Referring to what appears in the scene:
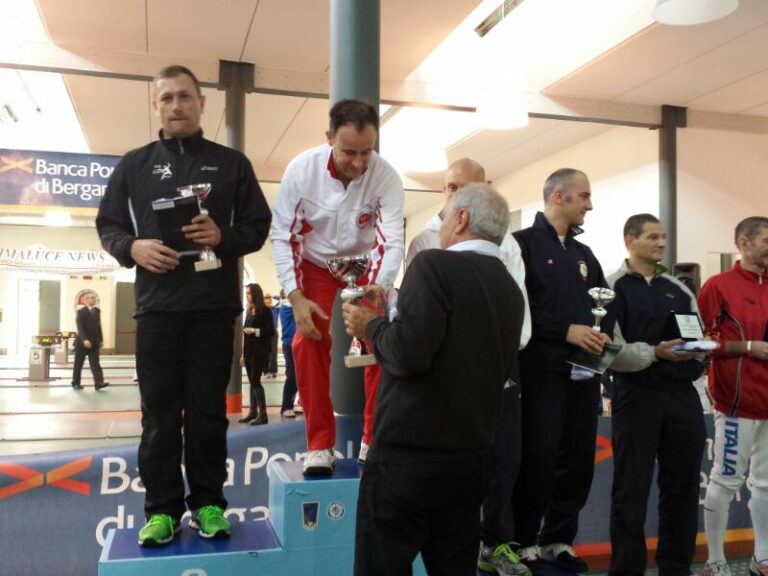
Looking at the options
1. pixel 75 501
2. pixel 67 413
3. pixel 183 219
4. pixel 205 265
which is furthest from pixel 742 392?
pixel 67 413

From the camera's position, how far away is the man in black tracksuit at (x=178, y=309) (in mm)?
2580

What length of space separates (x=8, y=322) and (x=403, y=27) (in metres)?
21.1

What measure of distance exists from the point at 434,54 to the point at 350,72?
18.6ft

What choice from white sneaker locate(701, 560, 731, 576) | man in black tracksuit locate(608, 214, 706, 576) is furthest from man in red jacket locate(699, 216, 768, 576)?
man in black tracksuit locate(608, 214, 706, 576)

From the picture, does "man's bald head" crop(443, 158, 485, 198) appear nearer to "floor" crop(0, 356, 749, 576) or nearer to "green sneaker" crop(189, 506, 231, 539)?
"green sneaker" crop(189, 506, 231, 539)

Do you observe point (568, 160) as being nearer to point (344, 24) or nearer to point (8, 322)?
point (344, 24)

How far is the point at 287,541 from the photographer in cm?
269

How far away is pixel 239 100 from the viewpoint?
859cm

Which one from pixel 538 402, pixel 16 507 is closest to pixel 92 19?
pixel 16 507

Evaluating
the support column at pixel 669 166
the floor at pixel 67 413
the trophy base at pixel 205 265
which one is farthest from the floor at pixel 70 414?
the support column at pixel 669 166

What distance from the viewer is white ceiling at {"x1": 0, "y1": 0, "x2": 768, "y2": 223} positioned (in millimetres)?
7156

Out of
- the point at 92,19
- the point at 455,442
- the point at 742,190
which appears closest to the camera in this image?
the point at 455,442

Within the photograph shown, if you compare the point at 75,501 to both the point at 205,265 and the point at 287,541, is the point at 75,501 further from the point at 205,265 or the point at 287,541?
the point at 205,265

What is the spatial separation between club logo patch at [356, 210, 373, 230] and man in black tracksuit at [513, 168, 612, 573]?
794 millimetres
